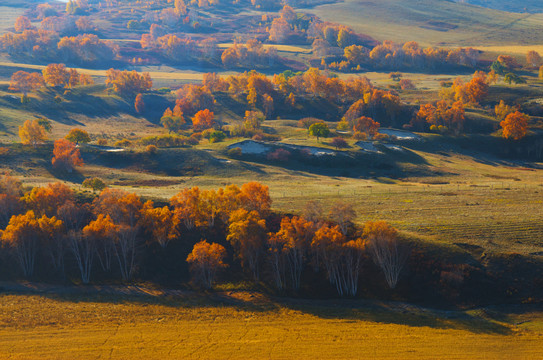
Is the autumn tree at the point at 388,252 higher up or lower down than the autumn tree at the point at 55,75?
lower down

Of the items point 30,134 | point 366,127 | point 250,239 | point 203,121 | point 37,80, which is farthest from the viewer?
point 37,80

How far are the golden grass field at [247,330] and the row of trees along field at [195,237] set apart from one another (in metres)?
5.57

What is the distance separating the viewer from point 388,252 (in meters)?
59.6

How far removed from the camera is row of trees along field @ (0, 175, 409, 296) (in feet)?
200

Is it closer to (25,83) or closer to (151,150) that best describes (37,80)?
(25,83)

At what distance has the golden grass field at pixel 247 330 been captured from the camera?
44812 mm

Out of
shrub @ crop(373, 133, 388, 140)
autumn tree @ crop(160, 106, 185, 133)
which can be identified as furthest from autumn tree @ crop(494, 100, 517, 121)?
autumn tree @ crop(160, 106, 185, 133)

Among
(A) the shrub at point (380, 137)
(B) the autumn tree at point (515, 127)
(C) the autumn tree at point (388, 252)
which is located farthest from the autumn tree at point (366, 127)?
(C) the autumn tree at point (388, 252)

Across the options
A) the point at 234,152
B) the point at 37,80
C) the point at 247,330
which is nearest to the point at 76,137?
the point at 234,152

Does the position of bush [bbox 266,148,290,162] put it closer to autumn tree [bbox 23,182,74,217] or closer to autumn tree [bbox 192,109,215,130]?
autumn tree [bbox 192,109,215,130]

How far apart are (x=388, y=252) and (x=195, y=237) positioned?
31.4 meters

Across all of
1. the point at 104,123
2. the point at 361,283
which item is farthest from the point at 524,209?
the point at 104,123

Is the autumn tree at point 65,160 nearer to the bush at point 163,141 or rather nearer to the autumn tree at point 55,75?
the bush at point 163,141

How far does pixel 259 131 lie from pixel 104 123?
65.6 metres
